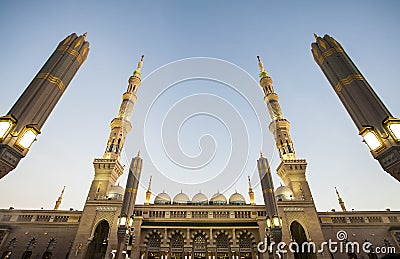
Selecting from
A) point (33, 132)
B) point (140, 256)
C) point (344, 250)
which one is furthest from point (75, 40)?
point (344, 250)

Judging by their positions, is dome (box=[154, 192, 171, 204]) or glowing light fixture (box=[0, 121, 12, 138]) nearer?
glowing light fixture (box=[0, 121, 12, 138])

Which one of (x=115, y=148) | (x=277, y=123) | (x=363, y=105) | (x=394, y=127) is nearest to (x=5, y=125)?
(x=394, y=127)

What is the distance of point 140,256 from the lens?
85.8ft

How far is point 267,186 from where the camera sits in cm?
2677

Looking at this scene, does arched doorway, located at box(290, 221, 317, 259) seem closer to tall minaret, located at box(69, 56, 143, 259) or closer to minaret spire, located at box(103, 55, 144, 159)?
tall minaret, located at box(69, 56, 143, 259)

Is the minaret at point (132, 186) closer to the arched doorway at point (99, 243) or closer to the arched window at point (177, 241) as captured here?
the arched doorway at point (99, 243)

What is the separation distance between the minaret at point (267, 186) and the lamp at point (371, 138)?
18.4m

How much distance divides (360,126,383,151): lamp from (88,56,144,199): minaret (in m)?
33.3

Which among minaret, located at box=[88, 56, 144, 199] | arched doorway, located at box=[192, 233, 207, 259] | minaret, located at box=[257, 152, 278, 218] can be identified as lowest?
arched doorway, located at box=[192, 233, 207, 259]

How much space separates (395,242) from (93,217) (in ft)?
127

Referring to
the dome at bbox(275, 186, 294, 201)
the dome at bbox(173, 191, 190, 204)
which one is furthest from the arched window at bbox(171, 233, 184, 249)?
the dome at bbox(275, 186, 294, 201)

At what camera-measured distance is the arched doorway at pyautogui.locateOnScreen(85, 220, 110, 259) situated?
1079 inches

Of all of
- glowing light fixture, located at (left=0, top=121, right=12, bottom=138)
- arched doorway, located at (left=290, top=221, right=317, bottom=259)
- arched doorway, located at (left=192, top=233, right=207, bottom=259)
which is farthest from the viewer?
arched doorway, located at (left=290, top=221, right=317, bottom=259)

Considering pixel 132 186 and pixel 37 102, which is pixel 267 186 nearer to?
pixel 132 186
